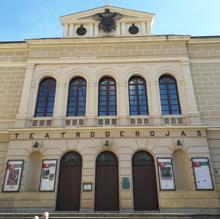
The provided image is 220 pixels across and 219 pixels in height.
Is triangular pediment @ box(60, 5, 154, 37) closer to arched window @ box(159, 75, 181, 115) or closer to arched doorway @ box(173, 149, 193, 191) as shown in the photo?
arched window @ box(159, 75, 181, 115)

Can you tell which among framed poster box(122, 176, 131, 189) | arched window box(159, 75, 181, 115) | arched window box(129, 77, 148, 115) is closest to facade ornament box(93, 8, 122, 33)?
arched window box(129, 77, 148, 115)

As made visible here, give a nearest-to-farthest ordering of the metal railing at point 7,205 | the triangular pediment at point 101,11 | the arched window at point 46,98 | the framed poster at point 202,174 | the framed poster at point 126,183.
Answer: the metal railing at point 7,205
the framed poster at point 202,174
the framed poster at point 126,183
the arched window at point 46,98
the triangular pediment at point 101,11

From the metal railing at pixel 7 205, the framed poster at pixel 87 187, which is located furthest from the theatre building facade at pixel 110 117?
the metal railing at pixel 7 205

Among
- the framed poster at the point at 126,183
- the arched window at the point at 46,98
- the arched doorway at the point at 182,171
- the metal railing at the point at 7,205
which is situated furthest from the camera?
the arched window at the point at 46,98

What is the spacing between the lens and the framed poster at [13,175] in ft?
39.0

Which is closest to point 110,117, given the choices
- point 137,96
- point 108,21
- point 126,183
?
point 137,96

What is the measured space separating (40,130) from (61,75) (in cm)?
420

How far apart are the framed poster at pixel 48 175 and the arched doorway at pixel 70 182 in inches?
19.5

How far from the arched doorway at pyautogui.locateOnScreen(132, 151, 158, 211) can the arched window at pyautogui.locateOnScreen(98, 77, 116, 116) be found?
3.27 metres

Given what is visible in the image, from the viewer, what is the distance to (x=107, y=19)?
56.2 ft

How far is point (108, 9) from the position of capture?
17500 mm

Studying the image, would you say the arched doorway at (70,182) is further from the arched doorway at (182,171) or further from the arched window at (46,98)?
the arched doorway at (182,171)

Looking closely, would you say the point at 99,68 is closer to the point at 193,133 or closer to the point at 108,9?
the point at 108,9

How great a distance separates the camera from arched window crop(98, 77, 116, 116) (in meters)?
14.2
